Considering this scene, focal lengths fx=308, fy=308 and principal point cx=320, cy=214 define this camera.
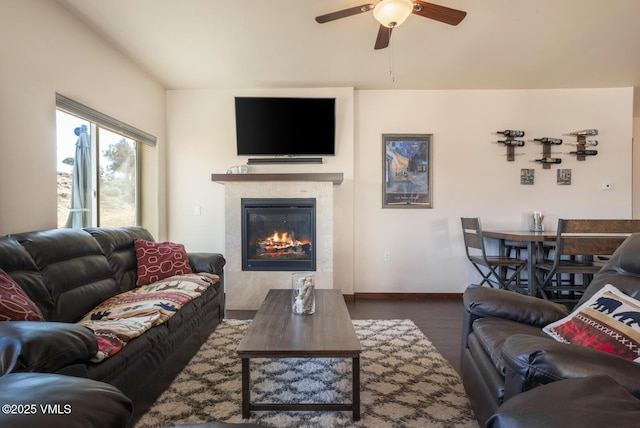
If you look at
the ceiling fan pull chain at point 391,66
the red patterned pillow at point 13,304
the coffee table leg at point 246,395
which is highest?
the ceiling fan pull chain at point 391,66

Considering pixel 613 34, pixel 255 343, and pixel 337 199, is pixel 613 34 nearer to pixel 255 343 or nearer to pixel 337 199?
pixel 337 199

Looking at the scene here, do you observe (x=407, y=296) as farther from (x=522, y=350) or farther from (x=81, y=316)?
(x=81, y=316)

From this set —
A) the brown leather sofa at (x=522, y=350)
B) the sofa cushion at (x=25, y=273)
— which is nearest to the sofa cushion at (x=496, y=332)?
the brown leather sofa at (x=522, y=350)

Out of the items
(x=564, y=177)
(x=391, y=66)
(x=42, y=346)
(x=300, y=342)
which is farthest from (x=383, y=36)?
(x=564, y=177)

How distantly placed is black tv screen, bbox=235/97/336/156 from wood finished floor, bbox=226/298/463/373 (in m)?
1.89

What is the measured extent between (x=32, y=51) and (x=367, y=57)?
268 cm

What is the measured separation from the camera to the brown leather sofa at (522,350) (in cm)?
92

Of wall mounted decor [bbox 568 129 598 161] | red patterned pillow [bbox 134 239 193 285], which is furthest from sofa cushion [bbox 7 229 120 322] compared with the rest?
wall mounted decor [bbox 568 129 598 161]

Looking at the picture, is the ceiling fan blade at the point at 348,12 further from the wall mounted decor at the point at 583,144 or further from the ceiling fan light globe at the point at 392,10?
the wall mounted decor at the point at 583,144

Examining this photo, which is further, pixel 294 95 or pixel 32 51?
pixel 294 95

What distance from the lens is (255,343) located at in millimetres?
1573

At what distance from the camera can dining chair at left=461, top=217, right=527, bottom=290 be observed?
10.8 feet

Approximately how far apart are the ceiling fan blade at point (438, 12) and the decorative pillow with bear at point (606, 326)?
1.79 metres

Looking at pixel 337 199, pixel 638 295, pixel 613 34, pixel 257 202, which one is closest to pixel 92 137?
pixel 257 202
